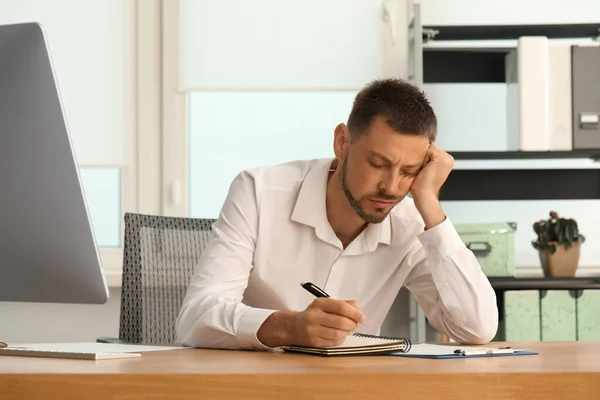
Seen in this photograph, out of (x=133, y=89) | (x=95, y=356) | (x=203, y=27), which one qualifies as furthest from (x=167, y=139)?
(x=95, y=356)

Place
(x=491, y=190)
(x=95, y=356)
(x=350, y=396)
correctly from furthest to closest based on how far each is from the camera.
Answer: (x=491, y=190) < (x=95, y=356) < (x=350, y=396)

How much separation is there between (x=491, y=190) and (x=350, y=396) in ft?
9.11

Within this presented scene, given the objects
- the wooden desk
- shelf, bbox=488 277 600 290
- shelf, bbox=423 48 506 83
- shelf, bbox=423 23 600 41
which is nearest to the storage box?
shelf, bbox=488 277 600 290

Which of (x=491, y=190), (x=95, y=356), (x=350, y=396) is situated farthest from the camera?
(x=491, y=190)

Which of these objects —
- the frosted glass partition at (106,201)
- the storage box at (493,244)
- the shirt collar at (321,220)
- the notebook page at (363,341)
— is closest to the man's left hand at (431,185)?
the shirt collar at (321,220)

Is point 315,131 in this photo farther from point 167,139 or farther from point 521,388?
point 521,388

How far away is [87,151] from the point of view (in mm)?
3734

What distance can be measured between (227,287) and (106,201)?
2.22 metres

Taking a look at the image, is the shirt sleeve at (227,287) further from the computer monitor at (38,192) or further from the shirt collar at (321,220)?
the computer monitor at (38,192)

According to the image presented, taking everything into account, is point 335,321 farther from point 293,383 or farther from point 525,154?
point 525,154

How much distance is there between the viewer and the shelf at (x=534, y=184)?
361 cm

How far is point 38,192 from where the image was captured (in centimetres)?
108

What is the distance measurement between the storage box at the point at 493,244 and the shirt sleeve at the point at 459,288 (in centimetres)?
149

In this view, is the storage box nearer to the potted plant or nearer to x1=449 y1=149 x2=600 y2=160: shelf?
the potted plant
